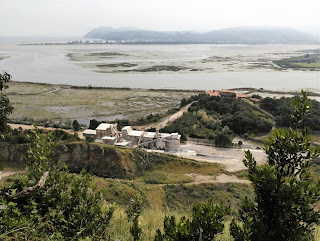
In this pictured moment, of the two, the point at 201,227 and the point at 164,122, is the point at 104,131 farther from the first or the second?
the point at 201,227

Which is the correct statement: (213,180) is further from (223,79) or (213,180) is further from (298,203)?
(223,79)

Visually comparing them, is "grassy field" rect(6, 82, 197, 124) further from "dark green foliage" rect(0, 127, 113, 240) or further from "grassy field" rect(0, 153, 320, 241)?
"dark green foliage" rect(0, 127, 113, 240)

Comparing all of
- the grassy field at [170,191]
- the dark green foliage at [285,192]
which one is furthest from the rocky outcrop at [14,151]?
the dark green foliage at [285,192]

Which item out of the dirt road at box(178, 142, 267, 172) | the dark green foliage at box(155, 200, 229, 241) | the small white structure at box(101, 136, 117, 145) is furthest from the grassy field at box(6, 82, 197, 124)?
the dark green foliage at box(155, 200, 229, 241)

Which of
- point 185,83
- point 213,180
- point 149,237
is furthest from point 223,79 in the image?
point 149,237

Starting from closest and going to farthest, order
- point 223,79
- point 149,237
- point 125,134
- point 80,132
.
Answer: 1. point 149,237
2. point 125,134
3. point 80,132
4. point 223,79

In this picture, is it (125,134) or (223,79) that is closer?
(125,134)
